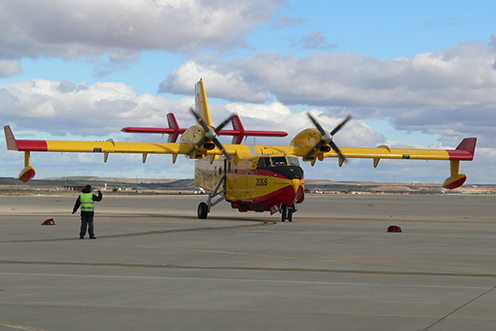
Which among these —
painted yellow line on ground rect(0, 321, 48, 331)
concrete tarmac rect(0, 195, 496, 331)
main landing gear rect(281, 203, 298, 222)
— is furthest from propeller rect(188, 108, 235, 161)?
painted yellow line on ground rect(0, 321, 48, 331)

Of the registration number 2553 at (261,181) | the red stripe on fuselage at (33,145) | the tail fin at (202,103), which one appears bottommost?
the registration number 2553 at (261,181)

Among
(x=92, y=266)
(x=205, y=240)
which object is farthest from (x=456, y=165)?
(x=92, y=266)

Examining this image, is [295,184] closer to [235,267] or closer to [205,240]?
[205,240]

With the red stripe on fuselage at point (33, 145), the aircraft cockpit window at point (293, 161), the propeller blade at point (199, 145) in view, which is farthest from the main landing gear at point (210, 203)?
the red stripe on fuselage at point (33, 145)

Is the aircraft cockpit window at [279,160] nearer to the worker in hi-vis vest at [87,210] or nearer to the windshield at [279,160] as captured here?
the windshield at [279,160]

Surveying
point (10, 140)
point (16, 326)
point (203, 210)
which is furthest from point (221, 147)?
point (16, 326)

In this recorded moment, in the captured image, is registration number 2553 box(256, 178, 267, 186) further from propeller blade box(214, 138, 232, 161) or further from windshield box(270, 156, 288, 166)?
propeller blade box(214, 138, 232, 161)

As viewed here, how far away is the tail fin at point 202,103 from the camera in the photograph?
41.3m

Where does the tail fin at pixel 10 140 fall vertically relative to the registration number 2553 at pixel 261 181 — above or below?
above

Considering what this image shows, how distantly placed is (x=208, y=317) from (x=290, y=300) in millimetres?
1786

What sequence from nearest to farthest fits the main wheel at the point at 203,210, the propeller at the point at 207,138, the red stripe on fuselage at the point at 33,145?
the red stripe on fuselage at the point at 33,145
the propeller at the point at 207,138
the main wheel at the point at 203,210

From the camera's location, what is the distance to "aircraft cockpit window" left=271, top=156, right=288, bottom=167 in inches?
1310

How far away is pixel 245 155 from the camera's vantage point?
118ft

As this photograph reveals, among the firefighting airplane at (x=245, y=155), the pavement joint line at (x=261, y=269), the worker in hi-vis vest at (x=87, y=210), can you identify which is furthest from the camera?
the firefighting airplane at (x=245, y=155)
